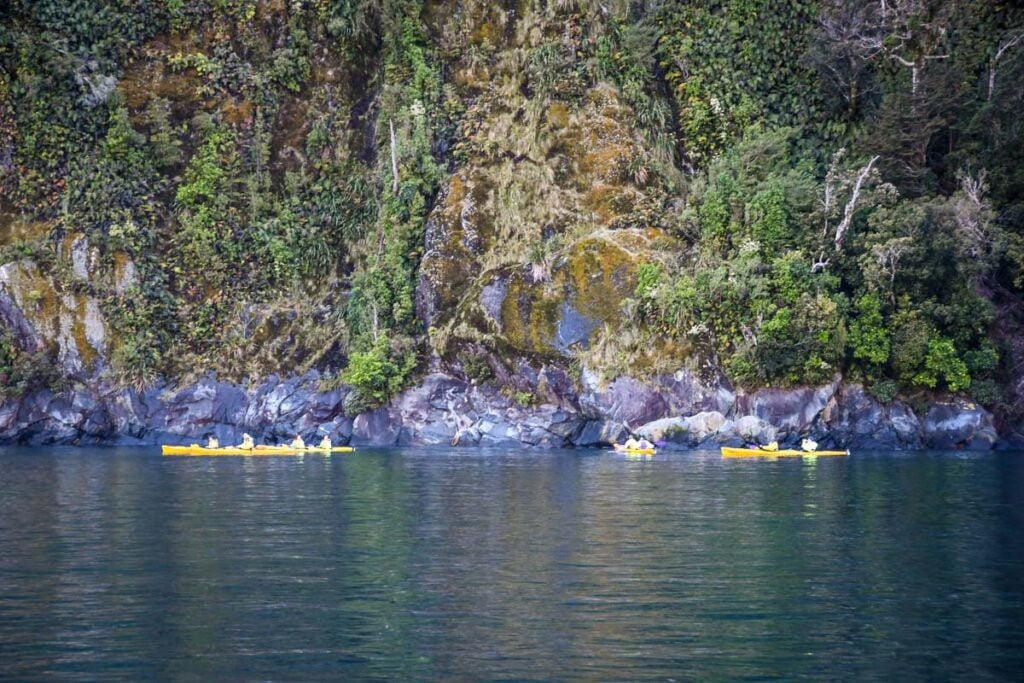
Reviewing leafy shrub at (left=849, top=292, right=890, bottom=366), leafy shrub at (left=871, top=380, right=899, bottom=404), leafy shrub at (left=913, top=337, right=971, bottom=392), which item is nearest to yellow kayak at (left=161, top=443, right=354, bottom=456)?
leafy shrub at (left=849, top=292, right=890, bottom=366)

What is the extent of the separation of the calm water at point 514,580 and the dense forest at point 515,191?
15450mm

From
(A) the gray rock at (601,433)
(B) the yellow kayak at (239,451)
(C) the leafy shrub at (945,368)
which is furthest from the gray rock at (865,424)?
(B) the yellow kayak at (239,451)

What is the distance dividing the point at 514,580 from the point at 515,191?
1378 inches

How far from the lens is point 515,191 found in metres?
50.0

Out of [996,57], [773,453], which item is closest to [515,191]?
[773,453]

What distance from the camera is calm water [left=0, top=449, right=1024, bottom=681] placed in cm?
1220

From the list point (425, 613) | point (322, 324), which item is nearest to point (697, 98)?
point (322, 324)

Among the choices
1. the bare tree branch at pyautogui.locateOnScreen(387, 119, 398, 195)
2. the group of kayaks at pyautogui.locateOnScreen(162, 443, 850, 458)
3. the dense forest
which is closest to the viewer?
the group of kayaks at pyautogui.locateOnScreen(162, 443, 850, 458)

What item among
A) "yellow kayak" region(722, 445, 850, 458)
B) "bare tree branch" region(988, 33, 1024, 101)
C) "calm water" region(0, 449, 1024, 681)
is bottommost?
"calm water" region(0, 449, 1024, 681)

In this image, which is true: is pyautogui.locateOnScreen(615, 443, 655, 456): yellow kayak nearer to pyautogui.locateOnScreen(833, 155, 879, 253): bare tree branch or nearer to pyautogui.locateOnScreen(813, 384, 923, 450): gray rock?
pyautogui.locateOnScreen(813, 384, 923, 450): gray rock

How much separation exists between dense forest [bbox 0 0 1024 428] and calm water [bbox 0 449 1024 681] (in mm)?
15450

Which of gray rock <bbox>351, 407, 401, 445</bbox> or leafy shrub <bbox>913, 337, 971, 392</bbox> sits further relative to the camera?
gray rock <bbox>351, 407, 401, 445</bbox>

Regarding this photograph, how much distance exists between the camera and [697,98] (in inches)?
2032

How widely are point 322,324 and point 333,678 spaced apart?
40.9 metres
